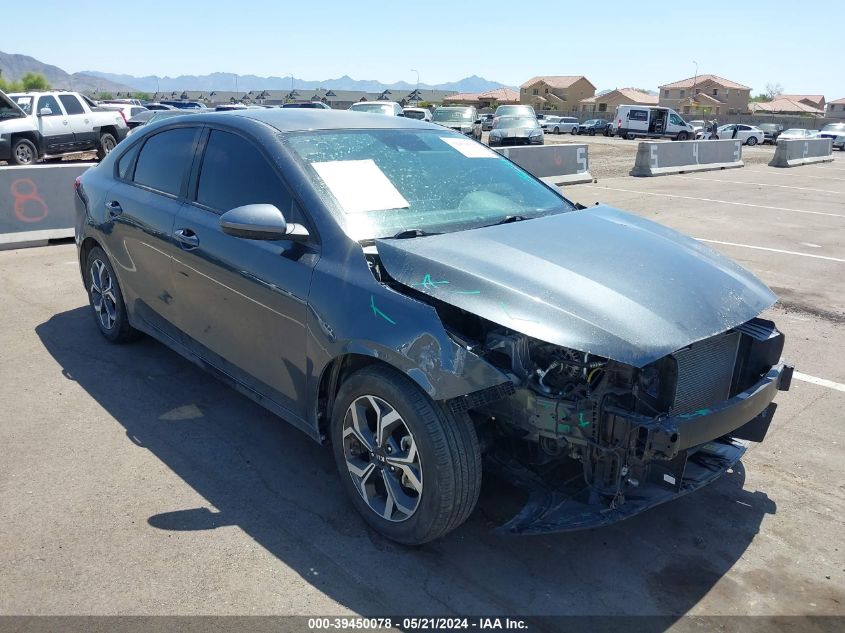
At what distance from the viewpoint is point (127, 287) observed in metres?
4.92

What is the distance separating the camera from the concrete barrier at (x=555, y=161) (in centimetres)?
1452

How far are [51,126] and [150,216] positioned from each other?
14.1 meters

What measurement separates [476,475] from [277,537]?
101cm

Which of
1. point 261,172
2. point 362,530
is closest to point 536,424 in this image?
point 362,530

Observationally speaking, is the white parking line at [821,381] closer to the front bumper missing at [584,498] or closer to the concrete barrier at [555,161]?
the front bumper missing at [584,498]

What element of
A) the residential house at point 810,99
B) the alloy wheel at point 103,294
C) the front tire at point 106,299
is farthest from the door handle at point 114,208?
the residential house at point 810,99

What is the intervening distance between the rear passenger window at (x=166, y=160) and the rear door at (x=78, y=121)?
46.0 ft

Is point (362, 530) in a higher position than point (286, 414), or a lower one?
lower

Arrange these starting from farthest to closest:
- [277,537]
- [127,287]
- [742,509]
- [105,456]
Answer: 1. [127,287]
2. [105,456]
3. [742,509]
4. [277,537]

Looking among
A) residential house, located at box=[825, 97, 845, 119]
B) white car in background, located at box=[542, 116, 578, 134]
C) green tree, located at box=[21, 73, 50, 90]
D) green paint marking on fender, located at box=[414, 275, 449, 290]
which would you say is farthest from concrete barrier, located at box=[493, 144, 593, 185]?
residential house, located at box=[825, 97, 845, 119]

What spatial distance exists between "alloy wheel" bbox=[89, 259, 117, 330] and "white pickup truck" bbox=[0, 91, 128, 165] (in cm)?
1174

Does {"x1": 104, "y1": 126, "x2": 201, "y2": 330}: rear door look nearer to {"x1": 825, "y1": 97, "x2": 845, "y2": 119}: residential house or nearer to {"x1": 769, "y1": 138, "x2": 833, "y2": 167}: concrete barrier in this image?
{"x1": 769, "y1": 138, "x2": 833, "y2": 167}: concrete barrier

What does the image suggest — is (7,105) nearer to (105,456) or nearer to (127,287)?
(127,287)

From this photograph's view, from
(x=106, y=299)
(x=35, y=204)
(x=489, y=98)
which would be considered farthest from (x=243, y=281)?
(x=489, y=98)
